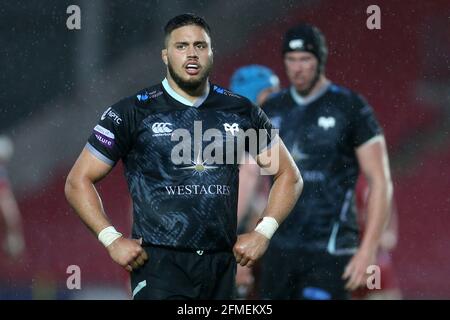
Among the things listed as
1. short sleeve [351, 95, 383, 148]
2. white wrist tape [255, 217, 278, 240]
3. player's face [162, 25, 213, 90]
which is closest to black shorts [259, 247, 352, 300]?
short sleeve [351, 95, 383, 148]

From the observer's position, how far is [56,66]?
38.2 ft

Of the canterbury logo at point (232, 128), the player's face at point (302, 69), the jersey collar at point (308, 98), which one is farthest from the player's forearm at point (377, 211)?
the canterbury logo at point (232, 128)

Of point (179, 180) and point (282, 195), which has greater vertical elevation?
point (179, 180)

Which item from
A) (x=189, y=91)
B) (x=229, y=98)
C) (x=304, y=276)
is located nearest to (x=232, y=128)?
(x=229, y=98)

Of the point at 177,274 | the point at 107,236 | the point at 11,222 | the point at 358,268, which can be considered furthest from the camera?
the point at 11,222

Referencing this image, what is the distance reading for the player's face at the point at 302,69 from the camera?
28.3 feet

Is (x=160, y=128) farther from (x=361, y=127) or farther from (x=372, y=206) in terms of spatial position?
(x=372, y=206)

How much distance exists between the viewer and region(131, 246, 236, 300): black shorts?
19.2 ft

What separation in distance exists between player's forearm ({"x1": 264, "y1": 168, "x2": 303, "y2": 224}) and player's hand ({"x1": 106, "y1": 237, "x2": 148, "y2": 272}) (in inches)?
28.9

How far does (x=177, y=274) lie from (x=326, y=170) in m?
2.77

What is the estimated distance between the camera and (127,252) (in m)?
5.62

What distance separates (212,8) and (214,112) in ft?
18.6

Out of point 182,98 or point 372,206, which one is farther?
point 372,206

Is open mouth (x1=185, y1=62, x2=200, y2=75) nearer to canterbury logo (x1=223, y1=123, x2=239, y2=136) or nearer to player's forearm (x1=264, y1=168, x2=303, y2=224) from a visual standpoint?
Result: canterbury logo (x1=223, y1=123, x2=239, y2=136)
